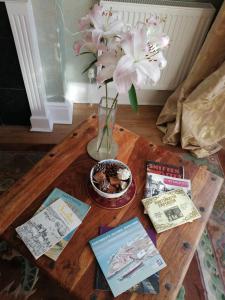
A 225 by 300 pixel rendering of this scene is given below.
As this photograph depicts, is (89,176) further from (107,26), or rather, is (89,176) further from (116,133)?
(107,26)

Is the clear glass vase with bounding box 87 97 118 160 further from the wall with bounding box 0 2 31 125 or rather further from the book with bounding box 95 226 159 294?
the wall with bounding box 0 2 31 125

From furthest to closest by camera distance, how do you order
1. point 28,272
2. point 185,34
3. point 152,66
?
1. point 185,34
2. point 28,272
3. point 152,66

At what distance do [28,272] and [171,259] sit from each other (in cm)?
71

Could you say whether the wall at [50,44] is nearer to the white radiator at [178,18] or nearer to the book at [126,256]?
the white radiator at [178,18]

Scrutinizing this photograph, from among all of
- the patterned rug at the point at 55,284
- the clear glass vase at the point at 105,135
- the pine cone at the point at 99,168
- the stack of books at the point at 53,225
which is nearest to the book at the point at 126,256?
the stack of books at the point at 53,225

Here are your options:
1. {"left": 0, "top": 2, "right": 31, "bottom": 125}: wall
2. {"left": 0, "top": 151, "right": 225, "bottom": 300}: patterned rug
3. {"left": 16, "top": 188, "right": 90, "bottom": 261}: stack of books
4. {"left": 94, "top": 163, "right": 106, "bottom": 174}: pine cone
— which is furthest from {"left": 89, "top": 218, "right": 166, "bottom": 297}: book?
{"left": 0, "top": 2, "right": 31, "bottom": 125}: wall

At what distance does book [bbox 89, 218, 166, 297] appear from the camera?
0.78 m

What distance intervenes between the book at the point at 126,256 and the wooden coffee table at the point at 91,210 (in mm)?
25

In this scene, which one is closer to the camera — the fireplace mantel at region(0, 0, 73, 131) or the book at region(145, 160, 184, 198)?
the book at region(145, 160, 184, 198)

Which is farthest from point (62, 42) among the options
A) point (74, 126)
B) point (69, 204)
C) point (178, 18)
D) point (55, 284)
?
point (55, 284)

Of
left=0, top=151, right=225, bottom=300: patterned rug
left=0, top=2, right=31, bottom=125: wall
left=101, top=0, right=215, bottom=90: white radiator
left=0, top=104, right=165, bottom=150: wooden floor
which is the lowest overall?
left=0, top=151, right=225, bottom=300: patterned rug

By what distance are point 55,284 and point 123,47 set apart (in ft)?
3.41

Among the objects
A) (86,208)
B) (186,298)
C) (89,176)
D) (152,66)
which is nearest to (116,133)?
(89,176)

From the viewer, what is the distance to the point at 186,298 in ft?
3.92
